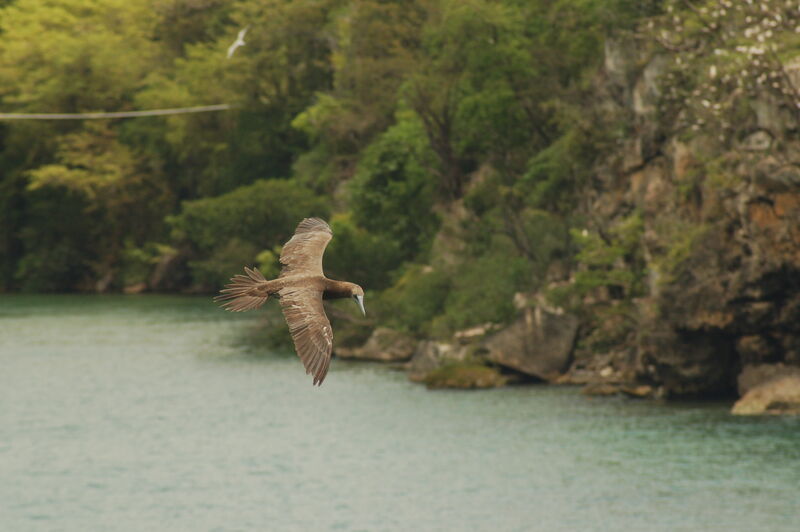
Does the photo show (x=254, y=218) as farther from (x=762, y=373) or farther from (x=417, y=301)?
(x=762, y=373)

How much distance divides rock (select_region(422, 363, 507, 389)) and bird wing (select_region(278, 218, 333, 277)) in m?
30.5

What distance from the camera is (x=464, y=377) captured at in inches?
1745

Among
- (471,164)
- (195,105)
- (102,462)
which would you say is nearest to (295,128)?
(195,105)

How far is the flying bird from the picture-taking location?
11328mm

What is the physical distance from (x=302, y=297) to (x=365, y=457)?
2841 cm

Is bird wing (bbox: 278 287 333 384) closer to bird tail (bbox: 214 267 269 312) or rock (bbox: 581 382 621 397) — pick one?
bird tail (bbox: 214 267 269 312)

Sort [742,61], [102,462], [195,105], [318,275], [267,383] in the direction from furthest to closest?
[195,105] → [267,383] → [102,462] → [742,61] → [318,275]

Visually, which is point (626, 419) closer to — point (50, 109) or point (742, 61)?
point (742, 61)

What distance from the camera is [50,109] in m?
82.4

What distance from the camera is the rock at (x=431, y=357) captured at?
45.5 m

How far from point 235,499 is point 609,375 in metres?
12.0

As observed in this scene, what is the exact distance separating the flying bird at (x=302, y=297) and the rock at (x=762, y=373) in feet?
86.1

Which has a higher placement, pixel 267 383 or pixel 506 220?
pixel 506 220

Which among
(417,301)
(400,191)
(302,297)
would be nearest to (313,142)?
(400,191)
